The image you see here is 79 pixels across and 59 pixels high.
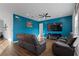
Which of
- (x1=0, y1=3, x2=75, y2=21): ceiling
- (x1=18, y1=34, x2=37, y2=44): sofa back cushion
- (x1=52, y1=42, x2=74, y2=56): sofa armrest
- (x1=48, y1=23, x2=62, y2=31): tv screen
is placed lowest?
(x1=52, y1=42, x2=74, y2=56): sofa armrest

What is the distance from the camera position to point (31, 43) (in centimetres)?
226

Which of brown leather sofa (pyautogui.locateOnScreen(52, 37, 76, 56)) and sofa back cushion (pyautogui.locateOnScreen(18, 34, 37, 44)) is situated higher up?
sofa back cushion (pyautogui.locateOnScreen(18, 34, 37, 44))

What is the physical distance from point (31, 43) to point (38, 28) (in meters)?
0.34

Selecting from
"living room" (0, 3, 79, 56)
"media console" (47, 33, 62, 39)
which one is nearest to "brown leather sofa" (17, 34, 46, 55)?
"living room" (0, 3, 79, 56)

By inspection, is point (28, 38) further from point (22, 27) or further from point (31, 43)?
point (22, 27)

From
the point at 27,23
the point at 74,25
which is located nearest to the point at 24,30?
the point at 27,23

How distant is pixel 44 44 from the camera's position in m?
2.24

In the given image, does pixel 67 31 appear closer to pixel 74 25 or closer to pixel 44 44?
pixel 74 25

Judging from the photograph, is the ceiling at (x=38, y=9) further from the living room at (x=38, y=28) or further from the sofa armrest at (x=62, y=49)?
the sofa armrest at (x=62, y=49)

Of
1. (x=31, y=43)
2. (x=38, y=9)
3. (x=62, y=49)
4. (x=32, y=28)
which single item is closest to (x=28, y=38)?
(x=31, y=43)

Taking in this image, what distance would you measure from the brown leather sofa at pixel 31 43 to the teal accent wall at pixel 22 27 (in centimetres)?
8

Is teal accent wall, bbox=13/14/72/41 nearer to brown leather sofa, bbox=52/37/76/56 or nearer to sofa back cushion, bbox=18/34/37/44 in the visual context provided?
sofa back cushion, bbox=18/34/37/44

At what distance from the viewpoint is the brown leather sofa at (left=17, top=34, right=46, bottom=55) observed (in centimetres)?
224

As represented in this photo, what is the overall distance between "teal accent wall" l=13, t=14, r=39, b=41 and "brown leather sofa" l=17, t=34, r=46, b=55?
8cm
